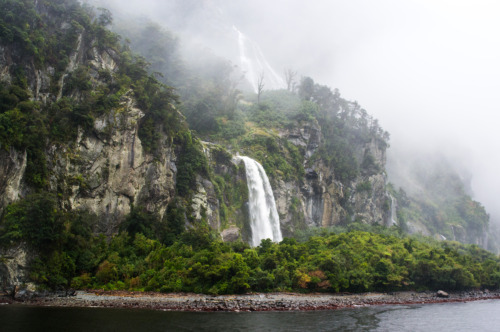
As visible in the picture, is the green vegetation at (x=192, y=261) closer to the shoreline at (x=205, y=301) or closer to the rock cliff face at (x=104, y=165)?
the shoreline at (x=205, y=301)

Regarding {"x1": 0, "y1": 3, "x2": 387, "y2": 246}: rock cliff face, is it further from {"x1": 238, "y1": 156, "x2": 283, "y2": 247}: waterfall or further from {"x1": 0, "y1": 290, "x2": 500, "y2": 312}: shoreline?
{"x1": 0, "y1": 290, "x2": 500, "y2": 312}: shoreline

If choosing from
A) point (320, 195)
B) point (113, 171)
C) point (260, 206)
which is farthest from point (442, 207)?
point (113, 171)

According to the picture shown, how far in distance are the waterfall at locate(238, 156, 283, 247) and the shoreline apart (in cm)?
1794

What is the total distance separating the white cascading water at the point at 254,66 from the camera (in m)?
115

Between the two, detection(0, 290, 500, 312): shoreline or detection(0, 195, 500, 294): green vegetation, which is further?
detection(0, 195, 500, 294): green vegetation

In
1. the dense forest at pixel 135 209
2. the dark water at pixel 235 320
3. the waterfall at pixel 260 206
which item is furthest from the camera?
the waterfall at pixel 260 206

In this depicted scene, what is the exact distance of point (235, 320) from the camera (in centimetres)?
2181

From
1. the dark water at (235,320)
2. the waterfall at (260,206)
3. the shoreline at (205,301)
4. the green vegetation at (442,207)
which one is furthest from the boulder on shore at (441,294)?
the green vegetation at (442,207)

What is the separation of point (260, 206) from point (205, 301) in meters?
25.5

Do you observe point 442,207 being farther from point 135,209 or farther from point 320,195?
point 135,209

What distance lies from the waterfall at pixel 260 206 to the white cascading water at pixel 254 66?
6125cm

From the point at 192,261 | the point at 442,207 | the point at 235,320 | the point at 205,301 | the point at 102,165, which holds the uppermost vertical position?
the point at 442,207

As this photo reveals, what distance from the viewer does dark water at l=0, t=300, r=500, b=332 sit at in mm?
19016

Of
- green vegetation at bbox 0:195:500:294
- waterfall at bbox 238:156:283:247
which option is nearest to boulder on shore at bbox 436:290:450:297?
green vegetation at bbox 0:195:500:294
